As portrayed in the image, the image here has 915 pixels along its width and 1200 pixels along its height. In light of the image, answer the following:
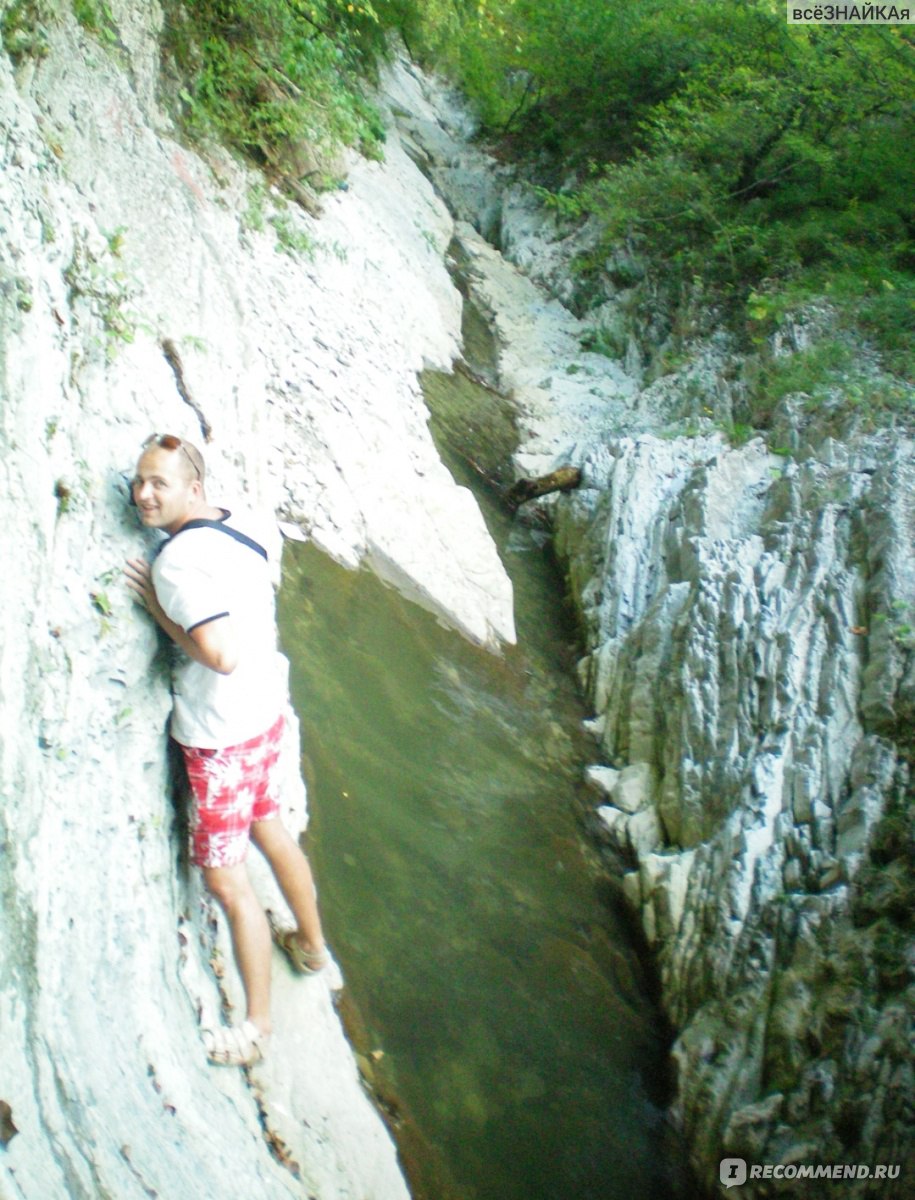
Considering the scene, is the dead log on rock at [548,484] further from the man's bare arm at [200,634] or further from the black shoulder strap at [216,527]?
the man's bare arm at [200,634]

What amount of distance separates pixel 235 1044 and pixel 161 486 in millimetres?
1905

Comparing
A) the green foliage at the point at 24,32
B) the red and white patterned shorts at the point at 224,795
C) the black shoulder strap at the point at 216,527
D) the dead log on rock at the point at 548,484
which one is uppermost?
the green foliage at the point at 24,32

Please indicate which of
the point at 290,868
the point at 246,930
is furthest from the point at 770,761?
the point at 246,930

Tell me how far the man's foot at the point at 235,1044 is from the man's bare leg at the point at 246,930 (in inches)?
1.3

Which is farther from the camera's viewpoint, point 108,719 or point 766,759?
point 766,759

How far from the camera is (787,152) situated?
13.3 metres

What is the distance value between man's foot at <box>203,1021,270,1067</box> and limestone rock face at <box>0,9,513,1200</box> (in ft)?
0.19

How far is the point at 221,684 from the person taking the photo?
113 inches

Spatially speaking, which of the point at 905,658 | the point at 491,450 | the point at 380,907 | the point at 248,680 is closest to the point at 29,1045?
the point at 248,680

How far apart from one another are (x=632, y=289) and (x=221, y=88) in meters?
8.52

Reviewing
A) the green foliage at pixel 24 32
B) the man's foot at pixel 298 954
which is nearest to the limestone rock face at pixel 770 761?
the man's foot at pixel 298 954

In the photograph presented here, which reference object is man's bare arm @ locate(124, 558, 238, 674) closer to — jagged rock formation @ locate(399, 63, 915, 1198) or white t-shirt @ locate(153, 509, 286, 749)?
white t-shirt @ locate(153, 509, 286, 749)

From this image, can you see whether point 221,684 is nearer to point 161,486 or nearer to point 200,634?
point 200,634

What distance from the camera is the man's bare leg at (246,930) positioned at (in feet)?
9.82
